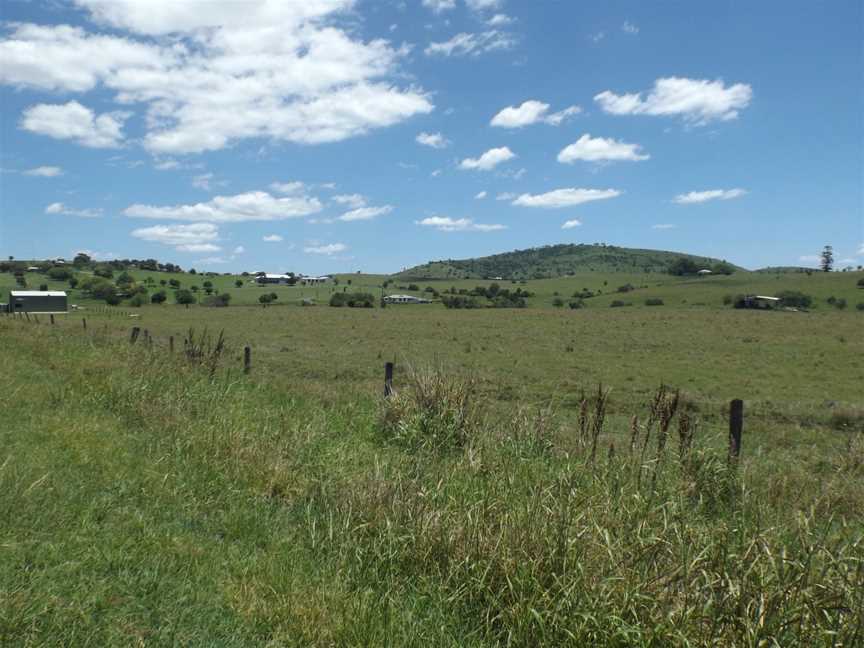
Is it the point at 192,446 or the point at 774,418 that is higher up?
the point at 192,446

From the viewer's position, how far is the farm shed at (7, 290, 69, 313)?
80688 millimetres

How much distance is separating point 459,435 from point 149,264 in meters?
188

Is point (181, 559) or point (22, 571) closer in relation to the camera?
point (22, 571)

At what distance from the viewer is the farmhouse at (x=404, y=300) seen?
116 metres

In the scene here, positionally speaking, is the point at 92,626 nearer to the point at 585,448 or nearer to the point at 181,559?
the point at 181,559

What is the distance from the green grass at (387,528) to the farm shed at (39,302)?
269 feet

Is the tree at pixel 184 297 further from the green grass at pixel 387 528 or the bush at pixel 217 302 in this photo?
the green grass at pixel 387 528

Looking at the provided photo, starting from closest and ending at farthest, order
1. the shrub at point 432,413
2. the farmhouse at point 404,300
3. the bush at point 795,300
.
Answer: the shrub at point 432,413
the bush at point 795,300
the farmhouse at point 404,300

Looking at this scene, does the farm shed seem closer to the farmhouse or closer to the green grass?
the farmhouse

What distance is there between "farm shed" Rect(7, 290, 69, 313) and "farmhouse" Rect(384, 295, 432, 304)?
49944mm

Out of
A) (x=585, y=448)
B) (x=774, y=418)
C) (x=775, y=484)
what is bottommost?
(x=774, y=418)

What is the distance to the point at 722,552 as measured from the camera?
473cm

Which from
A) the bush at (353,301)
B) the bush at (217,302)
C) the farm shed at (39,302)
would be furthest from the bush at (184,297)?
the farm shed at (39,302)

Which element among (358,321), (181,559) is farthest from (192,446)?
(358,321)
